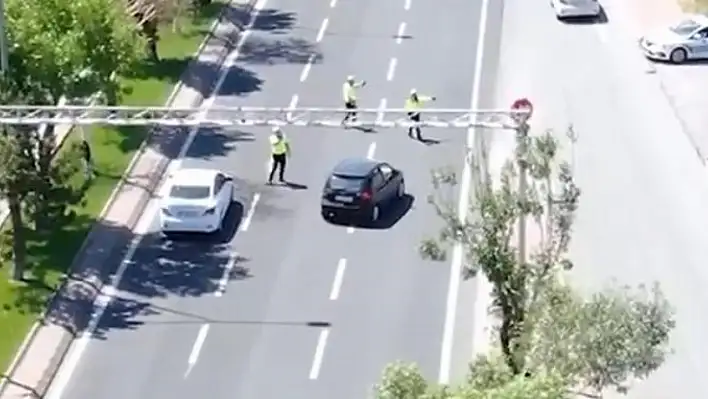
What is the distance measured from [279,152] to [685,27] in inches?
670

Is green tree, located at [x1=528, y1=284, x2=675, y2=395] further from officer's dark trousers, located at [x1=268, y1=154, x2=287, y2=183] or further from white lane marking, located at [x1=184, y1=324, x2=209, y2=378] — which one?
officer's dark trousers, located at [x1=268, y1=154, x2=287, y2=183]

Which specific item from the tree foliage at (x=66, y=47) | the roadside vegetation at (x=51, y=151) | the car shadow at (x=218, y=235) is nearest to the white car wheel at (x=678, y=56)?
the roadside vegetation at (x=51, y=151)

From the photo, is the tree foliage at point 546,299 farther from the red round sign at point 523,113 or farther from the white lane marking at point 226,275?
the white lane marking at point 226,275

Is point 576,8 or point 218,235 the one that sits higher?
point 218,235

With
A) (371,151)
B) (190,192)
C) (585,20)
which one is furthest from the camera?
(585,20)

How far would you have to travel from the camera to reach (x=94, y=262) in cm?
4206

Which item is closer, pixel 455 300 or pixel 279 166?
pixel 455 300

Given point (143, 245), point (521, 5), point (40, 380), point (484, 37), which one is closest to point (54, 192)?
point (143, 245)

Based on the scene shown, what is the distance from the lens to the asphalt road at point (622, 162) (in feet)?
133

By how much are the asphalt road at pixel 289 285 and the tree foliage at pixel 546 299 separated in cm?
387

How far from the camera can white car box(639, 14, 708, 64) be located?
56.5 meters

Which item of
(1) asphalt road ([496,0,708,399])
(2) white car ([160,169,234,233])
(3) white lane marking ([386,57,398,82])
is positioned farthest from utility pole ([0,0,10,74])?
(3) white lane marking ([386,57,398,82])

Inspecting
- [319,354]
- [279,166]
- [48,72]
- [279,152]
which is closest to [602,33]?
[279,166]

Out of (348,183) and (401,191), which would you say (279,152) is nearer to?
(348,183)
